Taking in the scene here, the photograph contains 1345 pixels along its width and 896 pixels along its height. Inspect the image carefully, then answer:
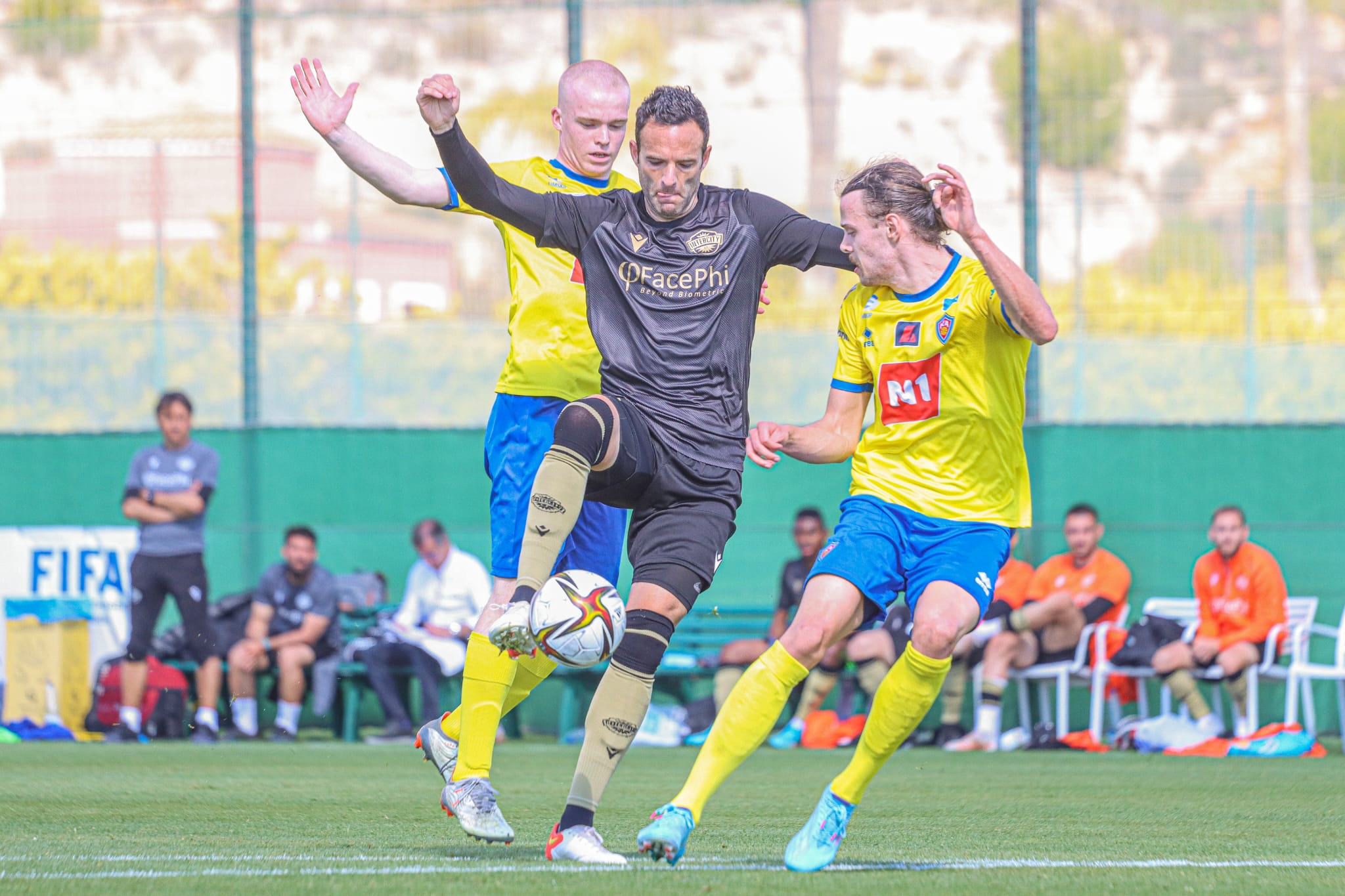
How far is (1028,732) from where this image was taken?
12.0 meters

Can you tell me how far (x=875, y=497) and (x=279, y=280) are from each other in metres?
9.99

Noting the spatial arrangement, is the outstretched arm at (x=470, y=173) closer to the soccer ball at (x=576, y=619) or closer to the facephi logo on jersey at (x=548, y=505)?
the facephi logo on jersey at (x=548, y=505)

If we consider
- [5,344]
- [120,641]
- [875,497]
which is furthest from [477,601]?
[875,497]

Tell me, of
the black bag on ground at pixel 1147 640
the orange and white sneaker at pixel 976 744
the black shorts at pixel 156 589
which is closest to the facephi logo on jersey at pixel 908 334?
the orange and white sneaker at pixel 976 744

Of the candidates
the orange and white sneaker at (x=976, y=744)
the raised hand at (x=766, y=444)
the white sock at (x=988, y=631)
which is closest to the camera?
the raised hand at (x=766, y=444)

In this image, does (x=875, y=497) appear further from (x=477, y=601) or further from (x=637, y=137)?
(x=477, y=601)

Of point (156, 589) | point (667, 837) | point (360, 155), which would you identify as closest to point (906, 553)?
point (667, 837)

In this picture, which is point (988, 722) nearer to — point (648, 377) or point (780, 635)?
point (780, 635)

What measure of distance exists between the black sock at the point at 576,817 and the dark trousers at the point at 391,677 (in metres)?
7.52

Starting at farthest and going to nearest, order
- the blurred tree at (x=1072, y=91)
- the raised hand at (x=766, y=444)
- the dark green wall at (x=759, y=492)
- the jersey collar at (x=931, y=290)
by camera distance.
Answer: the blurred tree at (x=1072, y=91)
the dark green wall at (x=759, y=492)
the jersey collar at (x=931, y=290)
the raised hand at (x=766, y=444)

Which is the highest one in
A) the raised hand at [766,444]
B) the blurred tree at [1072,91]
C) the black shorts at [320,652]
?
the blurred tree at [1072,91]

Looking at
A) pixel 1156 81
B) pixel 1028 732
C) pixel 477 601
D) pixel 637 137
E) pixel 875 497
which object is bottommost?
pixel 1028 732

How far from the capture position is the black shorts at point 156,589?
11789 mm

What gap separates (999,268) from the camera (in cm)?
475
